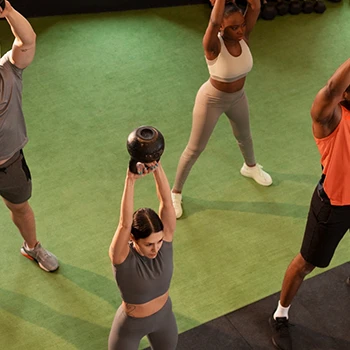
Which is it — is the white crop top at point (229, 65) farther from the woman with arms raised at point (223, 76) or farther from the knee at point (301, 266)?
the knee at point (301, 266)

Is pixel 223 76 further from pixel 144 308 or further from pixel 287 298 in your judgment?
pixel 144 308

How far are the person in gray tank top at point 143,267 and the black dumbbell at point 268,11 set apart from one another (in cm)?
387

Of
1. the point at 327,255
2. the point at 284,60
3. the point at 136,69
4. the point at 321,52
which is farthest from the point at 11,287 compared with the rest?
the point at 321,52

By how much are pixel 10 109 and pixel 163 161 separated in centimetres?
159

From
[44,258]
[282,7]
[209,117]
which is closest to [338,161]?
[209,117]

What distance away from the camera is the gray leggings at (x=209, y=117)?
3.55 metres

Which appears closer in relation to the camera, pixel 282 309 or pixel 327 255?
pixel 327 255

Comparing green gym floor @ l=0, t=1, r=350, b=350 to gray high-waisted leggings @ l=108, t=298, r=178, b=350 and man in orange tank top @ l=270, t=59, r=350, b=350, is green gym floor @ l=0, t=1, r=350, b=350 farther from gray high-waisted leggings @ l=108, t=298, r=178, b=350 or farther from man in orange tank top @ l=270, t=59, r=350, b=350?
gray high-waisted leggings @ l=108, t=298, r=178, b=350

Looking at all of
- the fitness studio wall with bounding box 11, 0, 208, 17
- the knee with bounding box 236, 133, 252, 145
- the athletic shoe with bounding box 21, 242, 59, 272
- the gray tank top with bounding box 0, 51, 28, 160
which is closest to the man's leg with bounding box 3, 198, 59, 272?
the athletic shoe with bounding box 21, 242, 59, 272

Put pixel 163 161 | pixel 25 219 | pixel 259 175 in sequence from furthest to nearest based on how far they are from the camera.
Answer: pixel 163 161 < pixel 259 175 < pixel 25 219

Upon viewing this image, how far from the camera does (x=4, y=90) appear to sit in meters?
2.86

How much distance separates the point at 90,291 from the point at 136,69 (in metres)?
2.35

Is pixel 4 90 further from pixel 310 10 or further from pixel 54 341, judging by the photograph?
pixel 310 10

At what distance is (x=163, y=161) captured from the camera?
4316 mm
